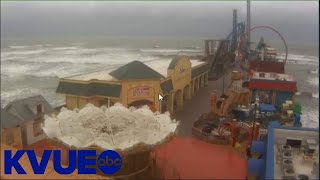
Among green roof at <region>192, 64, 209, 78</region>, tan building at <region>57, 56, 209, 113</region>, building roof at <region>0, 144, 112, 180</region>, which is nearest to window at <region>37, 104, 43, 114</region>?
tan building at <region>57, 56, 209, 113</region>

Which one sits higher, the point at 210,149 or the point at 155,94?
the point at 155,94

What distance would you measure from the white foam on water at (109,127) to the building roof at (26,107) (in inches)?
76.3

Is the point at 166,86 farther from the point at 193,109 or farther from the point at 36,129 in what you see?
the point at 36,129

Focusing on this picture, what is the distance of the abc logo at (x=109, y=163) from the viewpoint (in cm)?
1640

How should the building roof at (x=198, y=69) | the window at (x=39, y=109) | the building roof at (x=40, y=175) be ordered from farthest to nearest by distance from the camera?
1. the building roof at (x=198, y=69)
2. the window at (x=39, y=109)
3. the building roof at (x=40, y=175)

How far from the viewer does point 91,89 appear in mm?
24188

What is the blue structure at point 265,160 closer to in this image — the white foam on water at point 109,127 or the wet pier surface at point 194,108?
the white foam on water at point 109,127

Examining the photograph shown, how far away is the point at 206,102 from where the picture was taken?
1273 inches

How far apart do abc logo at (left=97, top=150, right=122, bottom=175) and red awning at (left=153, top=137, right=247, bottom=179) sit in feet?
8.06

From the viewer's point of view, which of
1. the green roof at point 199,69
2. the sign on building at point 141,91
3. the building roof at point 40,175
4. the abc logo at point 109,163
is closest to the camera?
the building roof at point 40,175

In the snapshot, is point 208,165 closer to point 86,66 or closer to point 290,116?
point 290,116

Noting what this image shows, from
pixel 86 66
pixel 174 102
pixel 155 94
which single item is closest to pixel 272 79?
pixel 174 102

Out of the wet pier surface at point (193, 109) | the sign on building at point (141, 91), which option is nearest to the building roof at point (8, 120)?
the sign on building at point (141, 91)

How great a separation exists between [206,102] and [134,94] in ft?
34.4
